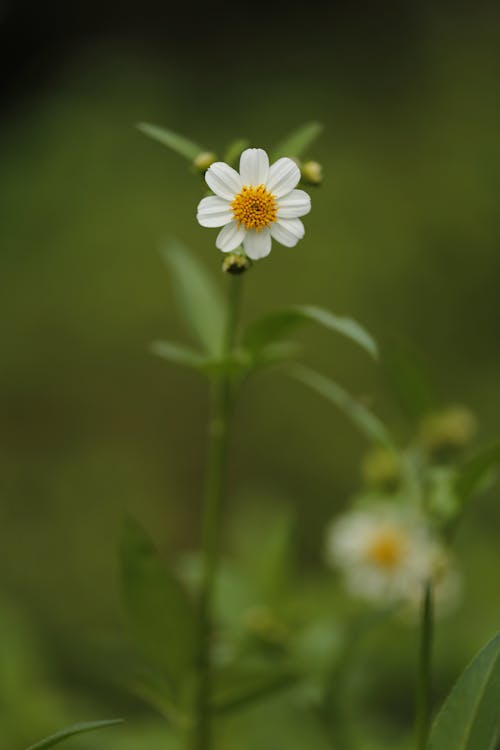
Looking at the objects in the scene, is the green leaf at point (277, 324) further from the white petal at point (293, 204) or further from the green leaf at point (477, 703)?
the green leaf at point (477, 703)

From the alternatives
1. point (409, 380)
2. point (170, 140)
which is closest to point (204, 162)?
point (170, 140)

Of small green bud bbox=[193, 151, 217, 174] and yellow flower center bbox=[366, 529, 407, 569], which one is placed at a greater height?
small green bud bbox=[193, 151, 217, 174]

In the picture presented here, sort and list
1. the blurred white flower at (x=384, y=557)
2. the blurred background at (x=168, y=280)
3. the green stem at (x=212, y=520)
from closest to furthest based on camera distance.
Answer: the green stem at (x=212, y=520) → the blurred white flower at (x=384, y=557) → the blurred background at (x=168, y=280)

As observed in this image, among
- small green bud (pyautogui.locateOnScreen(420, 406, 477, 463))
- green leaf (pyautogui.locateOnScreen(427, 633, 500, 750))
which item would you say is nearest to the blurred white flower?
small green bud (pyautogui.locateOnScreen(420, 406, 477, 463))

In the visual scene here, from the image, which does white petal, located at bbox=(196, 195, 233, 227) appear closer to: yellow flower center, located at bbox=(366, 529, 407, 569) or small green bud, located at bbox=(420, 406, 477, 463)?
small green bud, located at bbox=(420, 406, 477, 463)

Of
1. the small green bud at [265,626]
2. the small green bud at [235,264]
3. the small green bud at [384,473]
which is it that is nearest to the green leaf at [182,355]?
the small green bud at [235,264]

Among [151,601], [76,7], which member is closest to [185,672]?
[151,601]

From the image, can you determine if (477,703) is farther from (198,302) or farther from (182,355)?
(198,302)
